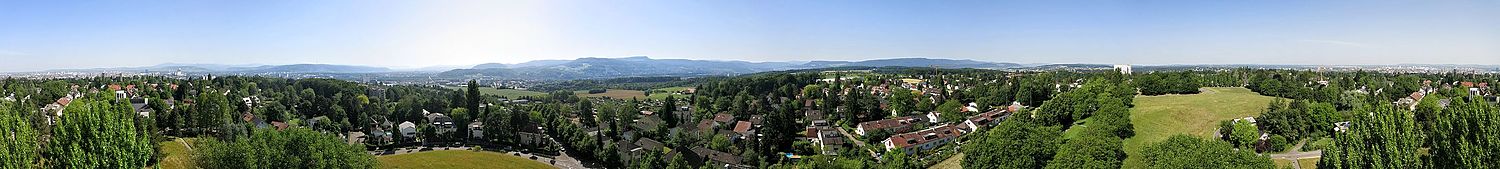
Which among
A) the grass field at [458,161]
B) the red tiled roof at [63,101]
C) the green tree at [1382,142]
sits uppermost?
the green tree at [1382,142]

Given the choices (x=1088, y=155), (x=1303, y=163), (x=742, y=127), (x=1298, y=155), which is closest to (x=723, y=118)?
(x=742, y=127)

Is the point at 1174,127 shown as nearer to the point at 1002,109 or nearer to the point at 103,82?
the point at 1002,109

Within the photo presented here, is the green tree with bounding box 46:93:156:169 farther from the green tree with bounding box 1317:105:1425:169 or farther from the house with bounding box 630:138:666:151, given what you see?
the green tree with bounding box 1317:105:1425:169

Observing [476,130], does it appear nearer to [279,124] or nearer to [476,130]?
[476,130]

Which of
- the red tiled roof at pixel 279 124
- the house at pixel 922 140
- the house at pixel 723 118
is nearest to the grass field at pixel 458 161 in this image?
the red tiled roof at pixel 279 124

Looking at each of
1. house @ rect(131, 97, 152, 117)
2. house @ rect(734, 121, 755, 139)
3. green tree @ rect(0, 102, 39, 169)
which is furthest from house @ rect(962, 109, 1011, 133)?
house @ rect(131, 97, 152, 117)

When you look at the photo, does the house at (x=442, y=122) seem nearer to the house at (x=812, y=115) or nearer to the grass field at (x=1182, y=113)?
the house at (x=812, y=115)
